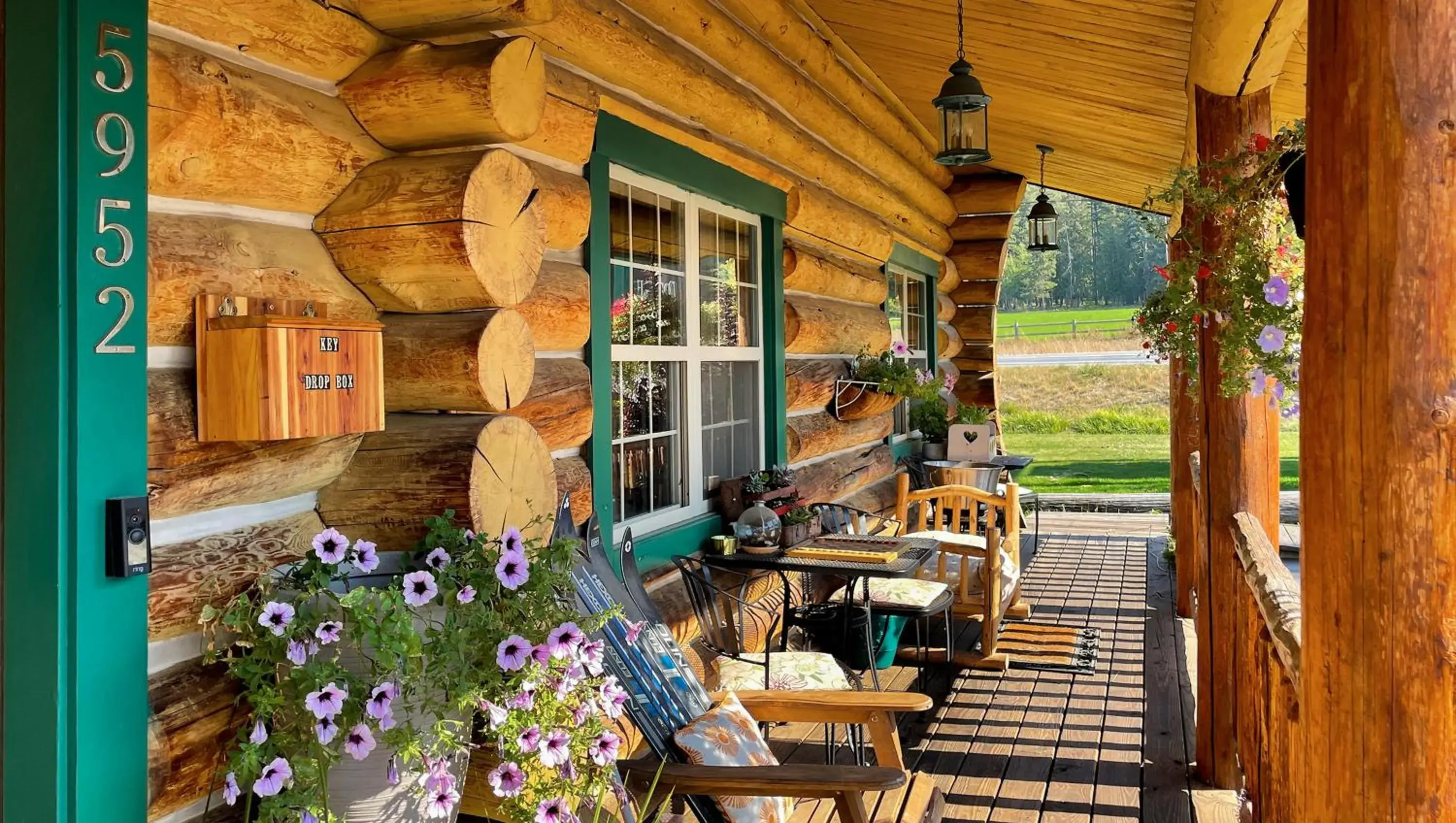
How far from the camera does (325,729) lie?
1.85 meters

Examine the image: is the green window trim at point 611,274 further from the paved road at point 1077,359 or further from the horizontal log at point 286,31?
the paved road at point 1077,359

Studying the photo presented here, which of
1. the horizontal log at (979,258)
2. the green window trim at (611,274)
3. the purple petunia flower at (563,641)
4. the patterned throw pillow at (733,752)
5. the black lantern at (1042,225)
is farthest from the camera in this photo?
the horizontal log at (979,258)

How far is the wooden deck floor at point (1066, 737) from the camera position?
3850 mm

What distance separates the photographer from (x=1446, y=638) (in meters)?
1.41

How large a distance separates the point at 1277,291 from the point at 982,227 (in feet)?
27.7

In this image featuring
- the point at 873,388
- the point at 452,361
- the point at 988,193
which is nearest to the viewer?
the point at 452,361

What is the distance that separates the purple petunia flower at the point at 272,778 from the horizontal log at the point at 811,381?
149 inches

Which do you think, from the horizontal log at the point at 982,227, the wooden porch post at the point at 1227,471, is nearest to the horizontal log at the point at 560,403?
the wooden porch post at the point at 1227,471

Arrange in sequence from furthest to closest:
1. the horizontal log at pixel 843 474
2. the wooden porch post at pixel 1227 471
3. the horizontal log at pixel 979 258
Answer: the horizontal log at pixel 979 258
the horizontal log at pixel 843 474
the wooden porch post at pixel 1227 471

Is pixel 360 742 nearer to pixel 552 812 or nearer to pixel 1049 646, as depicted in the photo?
pixel 552 812

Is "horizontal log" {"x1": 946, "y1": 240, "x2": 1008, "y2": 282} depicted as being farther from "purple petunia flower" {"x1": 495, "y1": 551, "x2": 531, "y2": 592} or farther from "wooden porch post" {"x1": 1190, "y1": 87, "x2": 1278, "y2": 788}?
"purple petunia flower" {"x1": 495, "y1": 551, "x2": 531, "y2": 592}

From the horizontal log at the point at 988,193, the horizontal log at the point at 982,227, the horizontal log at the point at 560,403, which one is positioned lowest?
the horizontal log at the point at 560,403

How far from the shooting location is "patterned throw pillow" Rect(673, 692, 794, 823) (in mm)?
2598

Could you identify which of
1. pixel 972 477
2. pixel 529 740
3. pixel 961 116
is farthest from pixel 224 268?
pixel 972 477
